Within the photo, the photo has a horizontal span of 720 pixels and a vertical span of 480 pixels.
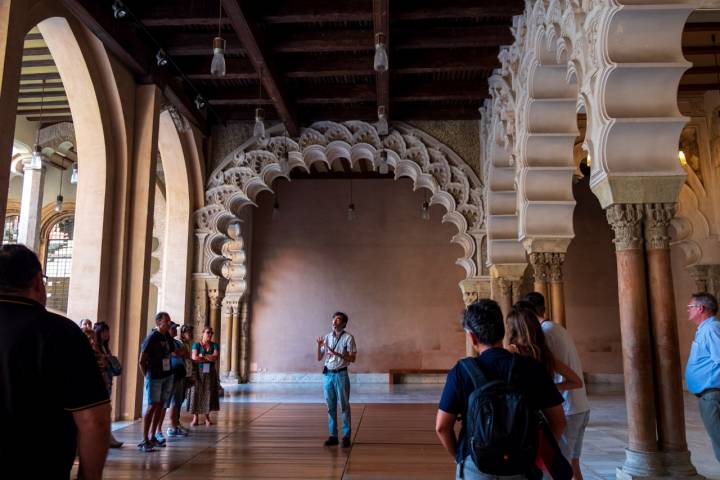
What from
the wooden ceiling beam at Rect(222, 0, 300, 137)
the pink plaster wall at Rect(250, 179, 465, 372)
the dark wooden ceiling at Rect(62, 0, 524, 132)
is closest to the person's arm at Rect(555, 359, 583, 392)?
the dark wooden ceiling at Rect(62, 0, 524, 132)

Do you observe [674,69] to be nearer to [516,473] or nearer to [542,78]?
[542,78]

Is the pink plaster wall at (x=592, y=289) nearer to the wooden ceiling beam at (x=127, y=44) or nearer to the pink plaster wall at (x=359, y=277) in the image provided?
the pink plaster wall at (x=359, y=277)

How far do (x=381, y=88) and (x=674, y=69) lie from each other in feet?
16.2

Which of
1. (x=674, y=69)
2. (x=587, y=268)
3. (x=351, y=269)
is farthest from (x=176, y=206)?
(x=587, y=268)

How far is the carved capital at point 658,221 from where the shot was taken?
169 inches

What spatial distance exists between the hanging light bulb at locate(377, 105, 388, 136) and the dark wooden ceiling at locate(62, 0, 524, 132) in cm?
11

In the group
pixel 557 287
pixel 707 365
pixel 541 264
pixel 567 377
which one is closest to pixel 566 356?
pixel 567 377

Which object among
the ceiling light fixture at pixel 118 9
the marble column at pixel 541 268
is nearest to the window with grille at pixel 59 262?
the ceiling light fixture at pixel 118 9

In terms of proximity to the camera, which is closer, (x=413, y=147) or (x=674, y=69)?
(x=674, y=69)

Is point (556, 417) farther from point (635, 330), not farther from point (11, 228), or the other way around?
point (11, 228)

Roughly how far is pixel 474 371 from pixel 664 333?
8.94 feet

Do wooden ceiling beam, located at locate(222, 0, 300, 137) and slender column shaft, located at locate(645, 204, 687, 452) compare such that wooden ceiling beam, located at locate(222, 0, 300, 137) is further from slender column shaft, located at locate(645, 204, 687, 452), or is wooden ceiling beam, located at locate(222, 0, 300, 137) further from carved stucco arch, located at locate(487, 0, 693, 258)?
slender column shaft, located at locate(645, 204, 687, 452)

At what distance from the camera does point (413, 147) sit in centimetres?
1046

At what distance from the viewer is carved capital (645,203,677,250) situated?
4281 mm
